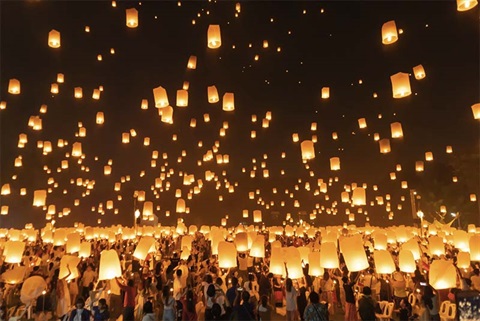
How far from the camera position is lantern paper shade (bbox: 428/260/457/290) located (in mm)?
7207

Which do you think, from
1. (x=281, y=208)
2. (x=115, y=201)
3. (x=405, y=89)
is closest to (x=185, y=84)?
(x=405, y=89)

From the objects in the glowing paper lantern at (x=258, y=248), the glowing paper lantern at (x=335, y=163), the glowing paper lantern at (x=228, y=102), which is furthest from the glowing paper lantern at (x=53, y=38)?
the glowing paper lantern at (x=335, y=163)

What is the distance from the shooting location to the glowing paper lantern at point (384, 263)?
26.7 feet

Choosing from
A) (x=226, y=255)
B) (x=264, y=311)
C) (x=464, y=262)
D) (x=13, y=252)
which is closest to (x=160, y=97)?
(x=226, y=255)

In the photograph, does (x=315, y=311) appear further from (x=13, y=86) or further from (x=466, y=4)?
(x=13, y=86)

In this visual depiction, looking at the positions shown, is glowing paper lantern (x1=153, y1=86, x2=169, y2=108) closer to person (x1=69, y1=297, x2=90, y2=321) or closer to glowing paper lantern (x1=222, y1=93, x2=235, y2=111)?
glowing paper lantern (x1=222, y1=93, x2=235, y2=111)

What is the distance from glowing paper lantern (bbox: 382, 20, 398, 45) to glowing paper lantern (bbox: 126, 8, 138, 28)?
552cm

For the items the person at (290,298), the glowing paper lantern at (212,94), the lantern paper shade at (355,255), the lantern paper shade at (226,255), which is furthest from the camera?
the glowing paper lantern at (212,94)

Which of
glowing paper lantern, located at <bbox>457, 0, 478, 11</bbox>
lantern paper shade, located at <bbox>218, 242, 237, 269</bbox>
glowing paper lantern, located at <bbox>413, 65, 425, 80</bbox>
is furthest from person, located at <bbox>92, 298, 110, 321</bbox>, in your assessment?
glowing paper lantern, located at <bbox>413, 65, 425, 80</bbox>

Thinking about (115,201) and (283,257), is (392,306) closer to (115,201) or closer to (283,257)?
(283,257)

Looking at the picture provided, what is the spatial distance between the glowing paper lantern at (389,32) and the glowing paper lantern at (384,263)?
452cm

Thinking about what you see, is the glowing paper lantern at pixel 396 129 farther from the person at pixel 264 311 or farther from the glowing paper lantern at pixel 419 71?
the person at pixel 264 311

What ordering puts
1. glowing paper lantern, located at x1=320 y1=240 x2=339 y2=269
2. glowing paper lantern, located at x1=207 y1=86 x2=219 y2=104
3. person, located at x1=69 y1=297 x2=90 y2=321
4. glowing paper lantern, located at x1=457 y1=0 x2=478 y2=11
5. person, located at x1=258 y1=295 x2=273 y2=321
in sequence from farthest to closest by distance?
glowing paper lantern, located at x1=207 y1=86 x2=219 y2=104 → glowing paper lantern, located at x1=320 y1=240 x2=339 y2=269 → glowing paper lantern, located at x1=457 y1=0 x2=478 y2=11 → person, located at x1=258 y1=295 x2=273 y2=321 → person, located at x1=69 y1=297 x2=90 y2=321

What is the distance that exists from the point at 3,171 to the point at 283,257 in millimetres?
23093
